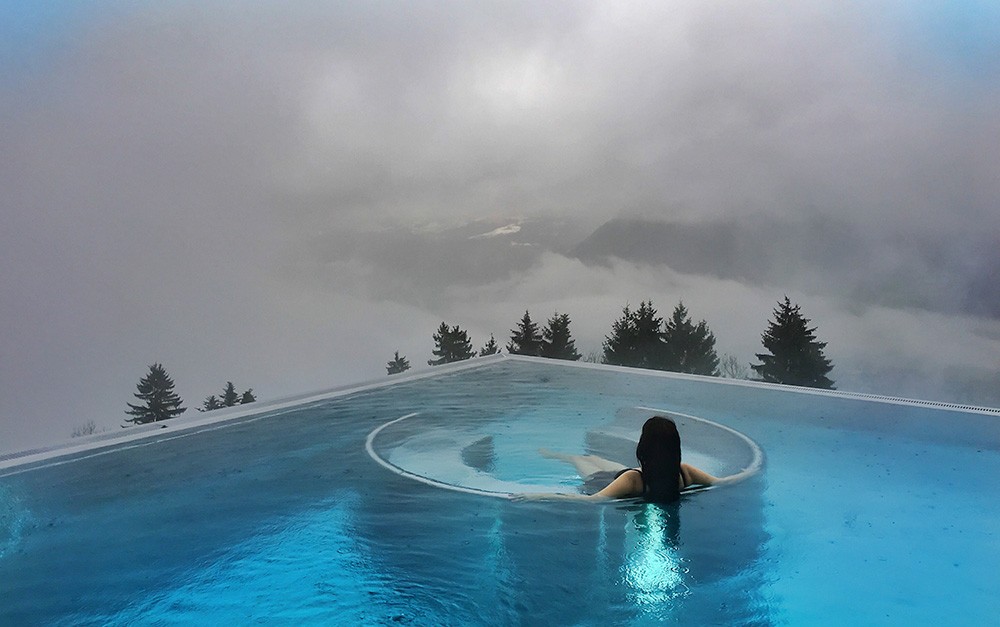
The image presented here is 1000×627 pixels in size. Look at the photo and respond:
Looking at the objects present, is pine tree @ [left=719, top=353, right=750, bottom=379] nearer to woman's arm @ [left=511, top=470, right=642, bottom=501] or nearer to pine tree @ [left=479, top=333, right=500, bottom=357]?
pine tree @ [left=479, top=333, right=500, bottom=357]

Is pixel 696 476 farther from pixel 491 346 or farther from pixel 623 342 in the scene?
pixel 491 346

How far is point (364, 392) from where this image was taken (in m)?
4.18

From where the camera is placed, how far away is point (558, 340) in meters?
8.78

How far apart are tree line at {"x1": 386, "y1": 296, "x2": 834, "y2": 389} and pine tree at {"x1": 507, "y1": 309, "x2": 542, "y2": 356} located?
0.6 inches

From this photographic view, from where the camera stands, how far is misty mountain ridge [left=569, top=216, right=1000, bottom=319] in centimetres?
761

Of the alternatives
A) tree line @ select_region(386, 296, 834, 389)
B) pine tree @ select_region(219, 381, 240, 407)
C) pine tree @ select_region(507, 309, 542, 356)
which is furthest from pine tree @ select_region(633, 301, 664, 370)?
pine tree @ select_region(219, 381, 240, 407)

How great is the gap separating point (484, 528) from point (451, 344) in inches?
268

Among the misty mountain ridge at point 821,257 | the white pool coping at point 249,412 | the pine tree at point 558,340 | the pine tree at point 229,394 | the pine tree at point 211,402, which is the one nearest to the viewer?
the white pool coping at point 249,412

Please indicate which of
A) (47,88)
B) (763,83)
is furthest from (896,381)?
(47,88)

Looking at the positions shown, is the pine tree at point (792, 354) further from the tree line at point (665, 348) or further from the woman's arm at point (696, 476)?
the woman's arm at point (696, 476)

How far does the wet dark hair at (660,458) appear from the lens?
86.4 inches

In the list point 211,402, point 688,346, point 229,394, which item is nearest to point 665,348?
point 688,346

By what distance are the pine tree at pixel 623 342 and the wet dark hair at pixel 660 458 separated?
5.99 meters

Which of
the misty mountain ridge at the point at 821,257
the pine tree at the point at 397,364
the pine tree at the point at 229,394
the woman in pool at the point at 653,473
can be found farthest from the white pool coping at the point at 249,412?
the misty mountain ridge at the point at 821,257
